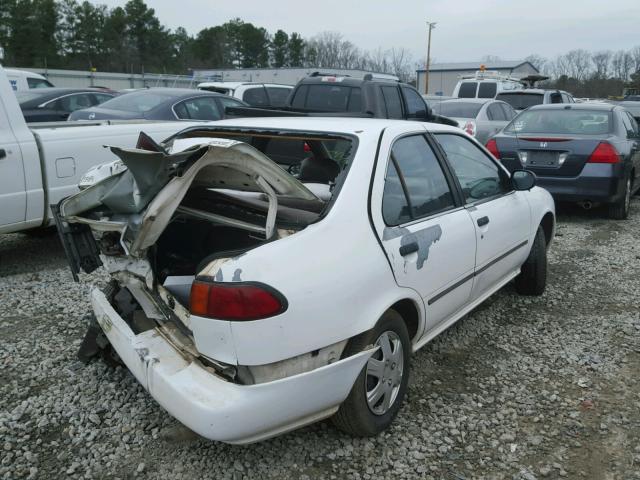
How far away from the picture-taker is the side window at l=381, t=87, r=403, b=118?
853 cm

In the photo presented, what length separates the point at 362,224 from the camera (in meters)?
2.68

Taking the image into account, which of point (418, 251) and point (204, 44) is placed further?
point (204, 44)

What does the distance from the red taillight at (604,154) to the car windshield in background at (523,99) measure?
739 cm

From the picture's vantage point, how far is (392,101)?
8656 millimetres

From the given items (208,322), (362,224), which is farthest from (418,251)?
(208,322)

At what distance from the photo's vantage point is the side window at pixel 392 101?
8531mm

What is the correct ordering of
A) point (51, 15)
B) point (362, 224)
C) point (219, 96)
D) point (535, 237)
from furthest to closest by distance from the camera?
1. point (51, 15)
2. point (219, 96)
3. point (535, 237)
4. point (362, 224)

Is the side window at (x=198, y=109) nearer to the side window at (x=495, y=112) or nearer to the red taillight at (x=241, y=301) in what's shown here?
the side window at (x=495, y=112)

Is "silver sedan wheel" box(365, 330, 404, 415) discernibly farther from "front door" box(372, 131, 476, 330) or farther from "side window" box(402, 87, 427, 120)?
"side window" box(402, 87, 427, 120)

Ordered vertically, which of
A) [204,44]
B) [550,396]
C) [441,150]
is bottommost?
[550,396]

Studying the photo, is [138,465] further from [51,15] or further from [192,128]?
[51,15]

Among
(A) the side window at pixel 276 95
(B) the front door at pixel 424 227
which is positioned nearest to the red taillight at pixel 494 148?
(B) the front door at pixel 424 227

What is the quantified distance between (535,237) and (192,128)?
114 inches

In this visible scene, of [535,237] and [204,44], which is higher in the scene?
[204,44]
